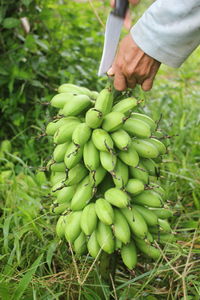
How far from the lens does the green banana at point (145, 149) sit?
1769 mm

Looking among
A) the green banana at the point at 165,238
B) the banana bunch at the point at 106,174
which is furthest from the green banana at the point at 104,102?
the green banana at the point at 165,238

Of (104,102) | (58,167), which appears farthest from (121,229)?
(104,102)

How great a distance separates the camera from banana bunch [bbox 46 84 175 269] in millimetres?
1732

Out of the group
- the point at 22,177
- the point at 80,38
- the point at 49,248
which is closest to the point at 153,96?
the point at 80,38

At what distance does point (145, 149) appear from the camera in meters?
1.77

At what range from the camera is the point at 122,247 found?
1833 millimetres

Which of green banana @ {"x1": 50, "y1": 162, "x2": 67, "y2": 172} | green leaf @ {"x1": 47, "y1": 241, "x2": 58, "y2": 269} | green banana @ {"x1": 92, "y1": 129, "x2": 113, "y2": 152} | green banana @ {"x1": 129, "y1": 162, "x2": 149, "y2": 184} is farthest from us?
green leaf @ {"x1": 47, "y1": 241, "x2": 58, "y2": 269}

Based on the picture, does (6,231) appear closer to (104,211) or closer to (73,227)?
(73,227)

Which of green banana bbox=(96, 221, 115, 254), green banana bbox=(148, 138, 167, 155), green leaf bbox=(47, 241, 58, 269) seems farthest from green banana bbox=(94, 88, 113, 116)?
green leaf bbox=(47, 241, 58, 269)

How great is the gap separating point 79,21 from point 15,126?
1169 millimetres

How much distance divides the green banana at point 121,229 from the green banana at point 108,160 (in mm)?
201

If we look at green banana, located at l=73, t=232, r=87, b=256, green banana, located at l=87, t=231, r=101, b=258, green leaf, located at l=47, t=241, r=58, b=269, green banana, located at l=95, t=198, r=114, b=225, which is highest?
green banana, located at l=95, t=198, r=114, b=225

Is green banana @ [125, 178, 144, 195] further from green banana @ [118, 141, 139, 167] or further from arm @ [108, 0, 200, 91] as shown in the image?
arm @ [108, 0, 200, 91]

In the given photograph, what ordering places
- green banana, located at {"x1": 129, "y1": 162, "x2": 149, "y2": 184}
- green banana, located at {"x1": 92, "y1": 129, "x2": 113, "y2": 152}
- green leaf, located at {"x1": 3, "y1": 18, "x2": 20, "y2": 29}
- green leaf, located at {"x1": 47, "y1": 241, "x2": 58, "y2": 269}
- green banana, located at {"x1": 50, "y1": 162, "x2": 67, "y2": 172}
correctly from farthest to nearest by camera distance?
green leaf, located at {"x1": 3, "y1": 18, "x2": 20, "y2": 29} → green leaf, located at {"x1": 47, "y1": 241, "x2": 58, "y2": 269} → green banana, located at {"x1": 50, "y1": 162, "x2": 67, "y2": 172} → green banana, located at {"x1": 129, "y1": 162, "x2": 149, "y2": 184} → green banana, located at {"x1": 92, "y1": 129, "x2": 113, "y2": 152}
